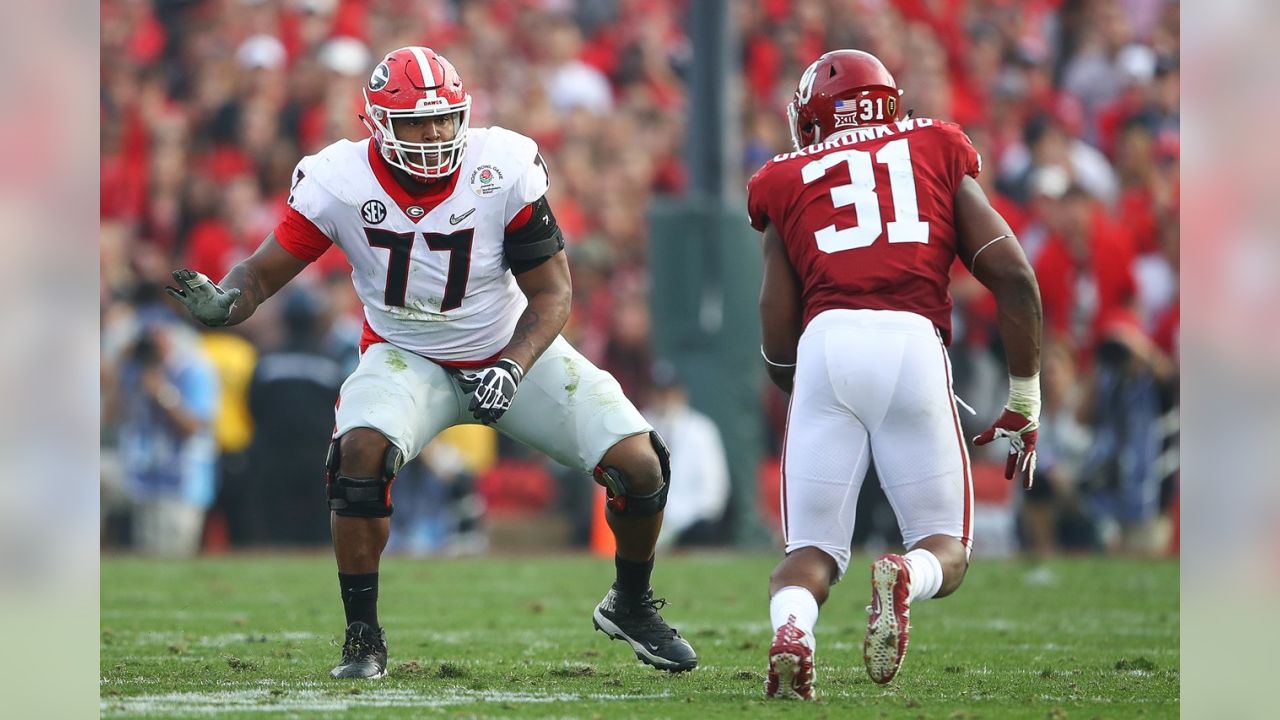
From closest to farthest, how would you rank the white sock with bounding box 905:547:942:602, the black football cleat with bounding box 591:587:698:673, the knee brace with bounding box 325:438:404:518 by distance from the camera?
the white sock with bounding box 905:547:942:602
the knee brace with bounding box 325:438:404:518
the black football cleat with bounding box 591:587:698:673

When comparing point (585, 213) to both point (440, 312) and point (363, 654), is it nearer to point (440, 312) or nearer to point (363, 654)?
point (440, 312)

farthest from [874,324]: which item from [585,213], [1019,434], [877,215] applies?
[585,213]

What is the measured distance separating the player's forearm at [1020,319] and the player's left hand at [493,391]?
4.47 feet

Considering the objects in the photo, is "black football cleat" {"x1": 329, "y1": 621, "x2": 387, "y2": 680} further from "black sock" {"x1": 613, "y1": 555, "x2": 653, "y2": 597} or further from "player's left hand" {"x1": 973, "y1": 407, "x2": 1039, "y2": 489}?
"player's left hand" {"x1": 973, "y1": 407, "x2": 1039, "y2": 489}

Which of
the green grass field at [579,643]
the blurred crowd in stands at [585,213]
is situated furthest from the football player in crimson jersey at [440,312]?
the blurred crowd in stands at [585,213]

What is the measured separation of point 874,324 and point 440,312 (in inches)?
54.9

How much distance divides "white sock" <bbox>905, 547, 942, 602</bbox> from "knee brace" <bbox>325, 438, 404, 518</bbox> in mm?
1485

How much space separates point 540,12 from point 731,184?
314cm

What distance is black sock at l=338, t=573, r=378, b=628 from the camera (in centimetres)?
497

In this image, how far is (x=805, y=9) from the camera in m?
13.3

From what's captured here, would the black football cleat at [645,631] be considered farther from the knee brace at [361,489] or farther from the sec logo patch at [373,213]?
the sec logo patch at [373,213]

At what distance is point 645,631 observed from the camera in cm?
525

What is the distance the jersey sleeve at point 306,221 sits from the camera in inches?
201

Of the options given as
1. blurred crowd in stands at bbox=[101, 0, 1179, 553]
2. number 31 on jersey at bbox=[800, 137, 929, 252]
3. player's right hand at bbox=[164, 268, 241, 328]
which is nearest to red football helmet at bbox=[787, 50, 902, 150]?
number 31 on jersey at bbox=[800, 137, 929, 252]
